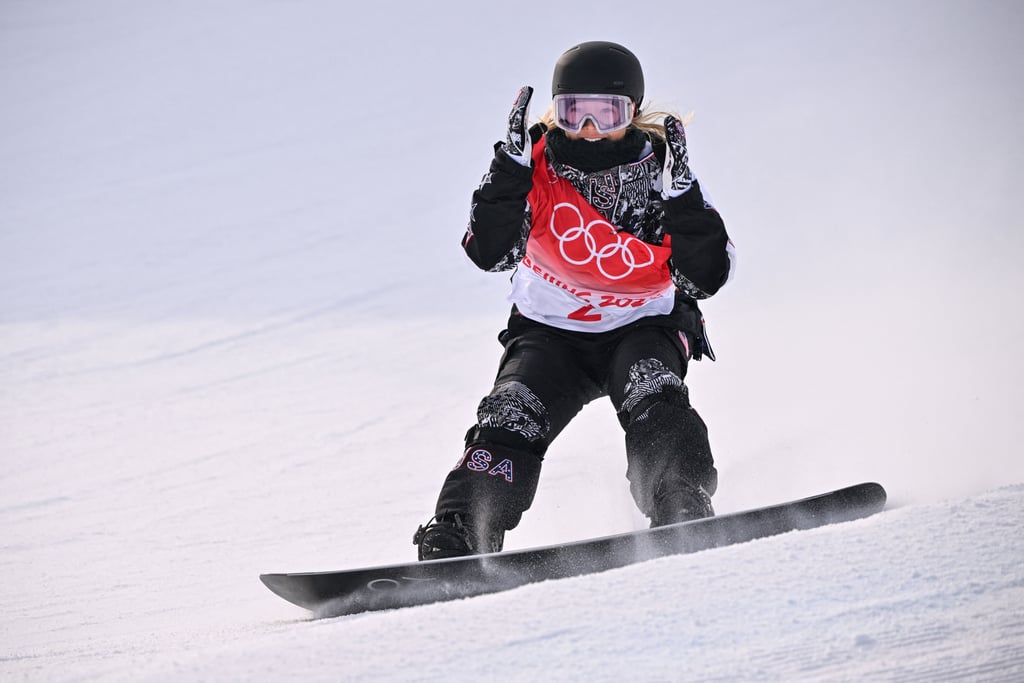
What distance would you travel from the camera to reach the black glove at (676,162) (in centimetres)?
267

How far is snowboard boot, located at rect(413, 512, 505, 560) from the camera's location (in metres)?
2.33

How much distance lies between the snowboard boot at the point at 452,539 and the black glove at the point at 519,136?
3.10 ft

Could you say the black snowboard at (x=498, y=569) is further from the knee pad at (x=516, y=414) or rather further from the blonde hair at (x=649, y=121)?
the blonde hair at (x=649, y=121)

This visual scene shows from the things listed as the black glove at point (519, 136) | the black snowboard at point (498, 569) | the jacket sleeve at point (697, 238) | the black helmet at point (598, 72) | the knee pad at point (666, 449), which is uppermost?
the black helmet at point (598, 72)

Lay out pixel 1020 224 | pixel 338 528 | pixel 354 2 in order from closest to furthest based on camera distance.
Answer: pixel 338 528 → pixel 1020 224 → pixel 354 2

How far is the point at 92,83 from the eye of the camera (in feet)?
39.1

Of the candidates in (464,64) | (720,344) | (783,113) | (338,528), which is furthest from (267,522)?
(464,64)

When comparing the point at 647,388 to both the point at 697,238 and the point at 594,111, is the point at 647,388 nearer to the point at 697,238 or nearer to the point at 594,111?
the point at 697,238

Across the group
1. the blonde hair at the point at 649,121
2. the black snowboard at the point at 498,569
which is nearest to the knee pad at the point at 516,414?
the black snowboard at the point at 498,569

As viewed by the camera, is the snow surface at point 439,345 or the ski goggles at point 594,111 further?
the ski goggles at point 594,111

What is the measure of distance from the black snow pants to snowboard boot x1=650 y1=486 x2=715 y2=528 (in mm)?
24

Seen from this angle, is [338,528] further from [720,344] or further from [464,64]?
[464,64]

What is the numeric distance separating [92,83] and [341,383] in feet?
27.3

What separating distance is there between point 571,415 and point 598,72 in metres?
0.89
